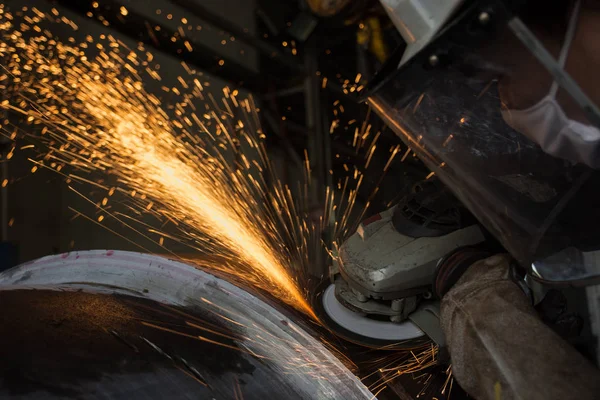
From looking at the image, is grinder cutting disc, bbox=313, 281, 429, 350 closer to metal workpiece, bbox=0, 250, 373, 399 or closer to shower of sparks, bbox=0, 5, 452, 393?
shower of sparks, bbox=0, 5, 452, 393

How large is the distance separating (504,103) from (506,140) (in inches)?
3.6

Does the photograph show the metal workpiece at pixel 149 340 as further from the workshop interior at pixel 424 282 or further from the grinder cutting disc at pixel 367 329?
the grinder cutting disc at pixel 367 329

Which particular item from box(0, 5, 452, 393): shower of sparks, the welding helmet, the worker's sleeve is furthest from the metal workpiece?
the welding helmet

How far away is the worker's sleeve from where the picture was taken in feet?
→ 3.01

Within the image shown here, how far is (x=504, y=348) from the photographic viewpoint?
102 cm

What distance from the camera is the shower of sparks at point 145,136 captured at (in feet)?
9.61

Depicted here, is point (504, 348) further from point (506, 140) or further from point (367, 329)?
point (367, 329)

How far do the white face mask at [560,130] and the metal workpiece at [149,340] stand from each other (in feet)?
2.22

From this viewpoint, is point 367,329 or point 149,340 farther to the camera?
point 367,329

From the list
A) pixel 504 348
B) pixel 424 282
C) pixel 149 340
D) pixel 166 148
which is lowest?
pixel 166 148

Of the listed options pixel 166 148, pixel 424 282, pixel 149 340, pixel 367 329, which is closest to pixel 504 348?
pixel 424 282

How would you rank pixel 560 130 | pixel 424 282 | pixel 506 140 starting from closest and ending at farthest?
pixel 560 130, pixel 506 140, pixel 424 282

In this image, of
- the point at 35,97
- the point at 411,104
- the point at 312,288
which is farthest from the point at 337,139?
the point at 411,104

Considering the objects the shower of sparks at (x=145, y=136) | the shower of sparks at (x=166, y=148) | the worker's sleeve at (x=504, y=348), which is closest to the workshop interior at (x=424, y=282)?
the worker's sleeve at (x=504, y=348)
